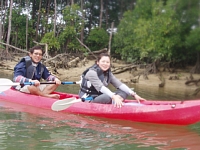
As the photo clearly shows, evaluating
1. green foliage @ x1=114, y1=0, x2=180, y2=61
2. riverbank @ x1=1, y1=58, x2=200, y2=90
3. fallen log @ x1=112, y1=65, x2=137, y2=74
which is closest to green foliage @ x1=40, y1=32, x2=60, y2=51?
riverbank @ x1=1, y1=58, x2=200, y2=90

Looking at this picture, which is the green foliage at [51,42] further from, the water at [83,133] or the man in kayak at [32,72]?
the water at [83,133]

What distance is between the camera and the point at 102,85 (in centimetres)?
436

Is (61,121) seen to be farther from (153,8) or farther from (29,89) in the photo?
(153,8)

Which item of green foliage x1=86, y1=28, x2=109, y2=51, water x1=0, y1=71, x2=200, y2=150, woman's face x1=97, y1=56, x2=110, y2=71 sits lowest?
water x1=0, y1=71, x2=200, y2=150

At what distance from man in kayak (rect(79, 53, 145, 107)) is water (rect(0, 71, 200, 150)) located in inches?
13.0

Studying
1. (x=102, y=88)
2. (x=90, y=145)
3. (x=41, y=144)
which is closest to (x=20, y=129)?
(x=41, y=144)

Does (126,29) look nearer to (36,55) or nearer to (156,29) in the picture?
(156,29)

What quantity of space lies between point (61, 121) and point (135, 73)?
8822 millimetres

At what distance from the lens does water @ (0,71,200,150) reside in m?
3.04

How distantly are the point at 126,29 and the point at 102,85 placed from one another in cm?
1131

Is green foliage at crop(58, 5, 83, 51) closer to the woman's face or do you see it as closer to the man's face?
the man's face

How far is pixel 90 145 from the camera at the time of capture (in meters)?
3.03

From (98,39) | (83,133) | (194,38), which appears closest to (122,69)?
(194,38)

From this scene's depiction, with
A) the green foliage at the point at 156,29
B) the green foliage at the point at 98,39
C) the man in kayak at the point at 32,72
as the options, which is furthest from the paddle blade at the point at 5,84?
the green foliage at the point at 98,39
